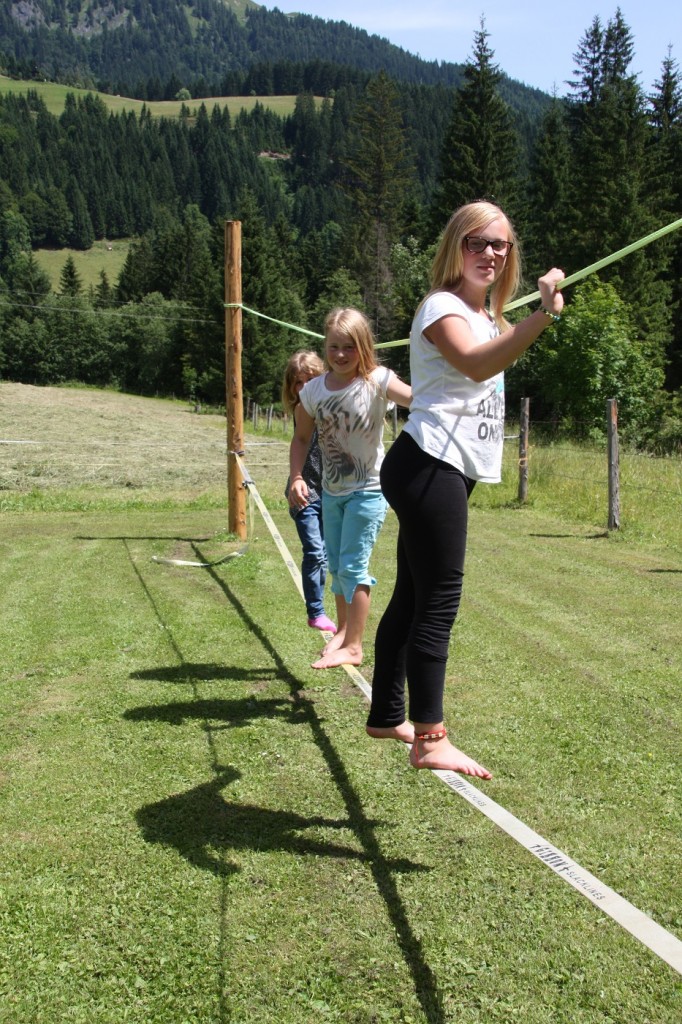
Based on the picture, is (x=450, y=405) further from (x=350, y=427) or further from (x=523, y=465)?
(x=523, y=465)

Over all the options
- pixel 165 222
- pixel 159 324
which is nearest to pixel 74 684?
pixel 159 324

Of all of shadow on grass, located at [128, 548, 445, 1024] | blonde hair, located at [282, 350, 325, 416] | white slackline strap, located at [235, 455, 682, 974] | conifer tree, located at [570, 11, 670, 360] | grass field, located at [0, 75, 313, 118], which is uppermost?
grass field, located at [0, 75, 313, 118]

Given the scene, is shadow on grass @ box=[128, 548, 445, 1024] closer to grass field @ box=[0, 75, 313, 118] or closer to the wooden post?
the wooden post

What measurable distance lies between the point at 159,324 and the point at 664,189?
42721mm

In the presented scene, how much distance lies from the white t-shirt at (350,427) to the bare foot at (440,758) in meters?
1.52

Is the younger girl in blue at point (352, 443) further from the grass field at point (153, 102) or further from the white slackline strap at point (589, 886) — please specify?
the grass field at point (153, 102)

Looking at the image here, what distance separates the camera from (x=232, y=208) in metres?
126

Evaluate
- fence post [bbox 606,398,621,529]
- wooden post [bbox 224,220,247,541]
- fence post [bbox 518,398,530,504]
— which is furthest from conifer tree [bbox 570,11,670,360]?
wooden post [bbox 224,220,247,541]

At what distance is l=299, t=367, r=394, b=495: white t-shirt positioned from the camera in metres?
3.96

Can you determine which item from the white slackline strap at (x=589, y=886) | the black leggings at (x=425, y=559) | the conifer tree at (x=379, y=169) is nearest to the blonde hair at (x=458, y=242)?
A: the black leggings at (x=425, y=559)

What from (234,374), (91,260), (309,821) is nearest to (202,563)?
(234,374)

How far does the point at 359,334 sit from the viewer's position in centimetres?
398

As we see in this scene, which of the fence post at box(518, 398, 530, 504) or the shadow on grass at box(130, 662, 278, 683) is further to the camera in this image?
the fence post at box(518, 398, 530, 504)

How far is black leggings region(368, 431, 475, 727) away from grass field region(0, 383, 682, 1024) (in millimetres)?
628
